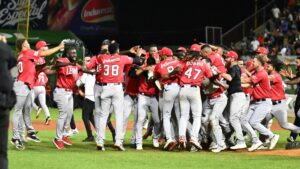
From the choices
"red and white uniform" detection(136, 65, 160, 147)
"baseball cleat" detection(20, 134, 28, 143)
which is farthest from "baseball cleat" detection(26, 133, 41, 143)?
"red and white uniform" detection(136, 65, 160, 147)

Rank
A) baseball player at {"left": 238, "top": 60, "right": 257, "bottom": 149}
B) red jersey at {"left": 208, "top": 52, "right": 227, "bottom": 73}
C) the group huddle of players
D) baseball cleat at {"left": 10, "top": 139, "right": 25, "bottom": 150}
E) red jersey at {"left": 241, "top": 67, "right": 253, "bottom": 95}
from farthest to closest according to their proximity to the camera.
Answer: red jersey at {"left": 241, "top": 67, "right": 253, "bottom": 95}, baseball player at {"left": 238, "top": 60, "right": 257, "bottom": 149}, red jersey at {"left": 208, "top": 52, "right": 227, "bottom": 73}, the group huddle of players, baseball cleat at {"left": 10, "top": 139, "right": 25, "bottom": 150}

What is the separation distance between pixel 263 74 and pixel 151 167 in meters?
4.43

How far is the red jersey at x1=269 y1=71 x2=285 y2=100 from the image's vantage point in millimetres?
16531

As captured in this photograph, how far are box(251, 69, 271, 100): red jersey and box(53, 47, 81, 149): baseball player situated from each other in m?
3.88

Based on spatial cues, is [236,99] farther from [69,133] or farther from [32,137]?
[32,137]

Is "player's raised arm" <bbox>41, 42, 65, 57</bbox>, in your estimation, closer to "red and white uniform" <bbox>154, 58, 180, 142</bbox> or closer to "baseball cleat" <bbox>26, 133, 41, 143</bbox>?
"red and white uniform" <bbox>154, 58, 180, 142</bbox>

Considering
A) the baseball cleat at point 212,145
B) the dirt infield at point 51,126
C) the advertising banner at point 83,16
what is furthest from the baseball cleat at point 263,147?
the advertising banner at point 83,16

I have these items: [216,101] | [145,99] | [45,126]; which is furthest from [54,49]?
[45,126]

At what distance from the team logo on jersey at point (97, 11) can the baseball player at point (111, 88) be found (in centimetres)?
2312

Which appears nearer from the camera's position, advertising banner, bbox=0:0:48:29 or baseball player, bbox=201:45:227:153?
baseball player, bbox=201:45:227:153

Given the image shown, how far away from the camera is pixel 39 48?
16250mm

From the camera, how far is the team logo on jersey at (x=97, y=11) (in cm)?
3828

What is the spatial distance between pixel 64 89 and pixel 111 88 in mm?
1203

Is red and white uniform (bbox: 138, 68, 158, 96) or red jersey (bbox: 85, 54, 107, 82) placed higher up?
red jersey (bbox: 85, 54, 107, 82)
